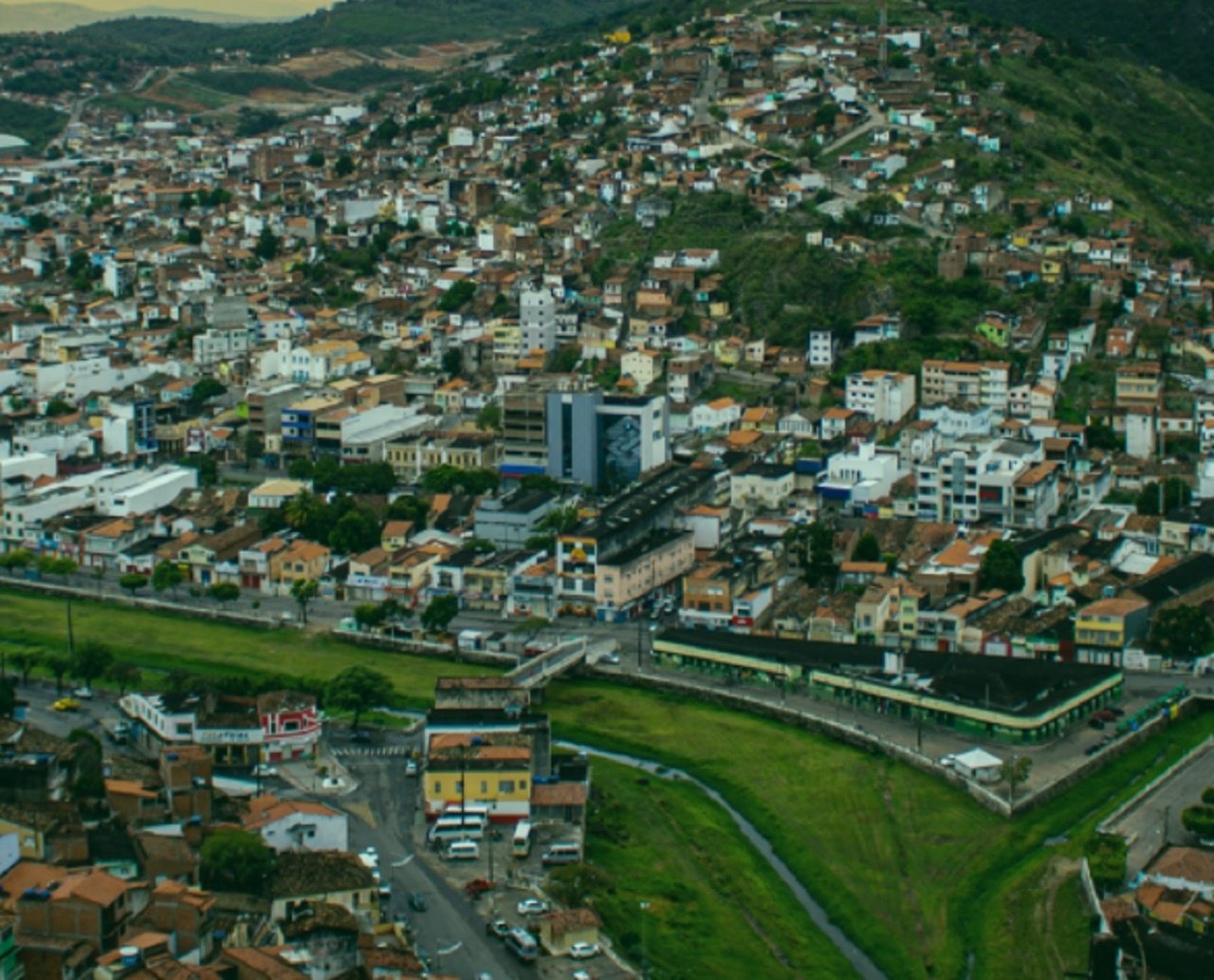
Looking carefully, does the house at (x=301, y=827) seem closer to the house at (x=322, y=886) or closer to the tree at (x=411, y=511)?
the house at (x=322, y=886)

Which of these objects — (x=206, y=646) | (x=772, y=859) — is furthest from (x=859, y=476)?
(x=772, y=859)

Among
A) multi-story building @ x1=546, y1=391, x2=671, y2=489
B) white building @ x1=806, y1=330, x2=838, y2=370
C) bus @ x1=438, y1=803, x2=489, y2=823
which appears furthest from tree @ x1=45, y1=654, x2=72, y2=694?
white building @ x1=806, y1=330, x2=838, y2=370

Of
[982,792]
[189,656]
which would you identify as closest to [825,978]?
[982,792]

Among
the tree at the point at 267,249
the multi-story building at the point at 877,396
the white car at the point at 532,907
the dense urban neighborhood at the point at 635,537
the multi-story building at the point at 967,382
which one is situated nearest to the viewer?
the white car at the point at 532,907

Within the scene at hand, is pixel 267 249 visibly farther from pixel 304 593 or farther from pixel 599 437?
pixel 304 593

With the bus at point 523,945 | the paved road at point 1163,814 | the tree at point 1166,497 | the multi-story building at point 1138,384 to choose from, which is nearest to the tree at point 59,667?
the bus at point 523,945
